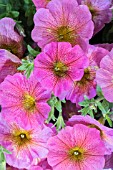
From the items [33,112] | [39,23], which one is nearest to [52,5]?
[39,23]

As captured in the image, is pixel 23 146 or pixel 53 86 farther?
pixel 23 146

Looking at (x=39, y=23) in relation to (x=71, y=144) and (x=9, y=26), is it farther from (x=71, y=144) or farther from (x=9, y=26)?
(x=71, y=144)

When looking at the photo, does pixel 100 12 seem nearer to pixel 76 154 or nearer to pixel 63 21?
pixel 63 21

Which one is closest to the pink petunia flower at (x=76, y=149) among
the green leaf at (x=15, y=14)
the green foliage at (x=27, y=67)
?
the green foliage at (x=27, y=67)

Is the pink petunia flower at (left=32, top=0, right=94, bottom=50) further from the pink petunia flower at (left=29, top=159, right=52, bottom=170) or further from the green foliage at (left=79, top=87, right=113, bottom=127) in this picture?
the pink petunia flower at (left=29, top=159, right=52, bottom=170)

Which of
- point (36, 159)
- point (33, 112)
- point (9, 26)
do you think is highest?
point (9, 26)

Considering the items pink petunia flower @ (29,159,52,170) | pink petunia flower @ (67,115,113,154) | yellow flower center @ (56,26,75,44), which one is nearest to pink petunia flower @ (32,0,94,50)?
yellow flower center @ (56,26,75,44)

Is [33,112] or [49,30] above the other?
[49,30]
